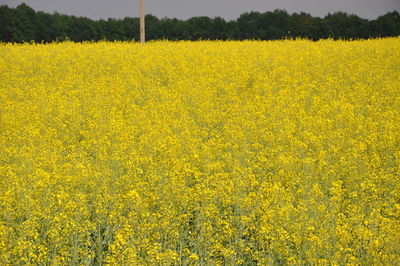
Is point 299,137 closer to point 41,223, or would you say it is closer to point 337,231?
point 337,231

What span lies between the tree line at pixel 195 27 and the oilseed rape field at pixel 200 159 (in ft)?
49.9

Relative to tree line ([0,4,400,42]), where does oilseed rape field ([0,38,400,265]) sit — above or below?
below

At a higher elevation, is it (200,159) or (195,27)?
(195,27)

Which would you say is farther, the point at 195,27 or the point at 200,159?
the point at 195,27

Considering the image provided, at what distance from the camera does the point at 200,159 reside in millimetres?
7250

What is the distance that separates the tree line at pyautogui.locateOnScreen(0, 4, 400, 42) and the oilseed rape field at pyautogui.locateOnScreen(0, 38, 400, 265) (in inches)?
599

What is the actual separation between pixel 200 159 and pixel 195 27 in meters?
25.6

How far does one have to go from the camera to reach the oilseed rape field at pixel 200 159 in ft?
16.4

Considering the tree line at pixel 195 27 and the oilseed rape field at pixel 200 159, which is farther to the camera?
the tree line at pixel 195 27

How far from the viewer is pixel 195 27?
31828 millimetres

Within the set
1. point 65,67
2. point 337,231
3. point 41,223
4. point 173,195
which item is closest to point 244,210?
point 173,195

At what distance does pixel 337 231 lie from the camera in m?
4.86

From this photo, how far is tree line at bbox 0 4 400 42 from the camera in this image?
3059 centimetres

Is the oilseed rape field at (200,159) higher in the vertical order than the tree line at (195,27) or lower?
lower
